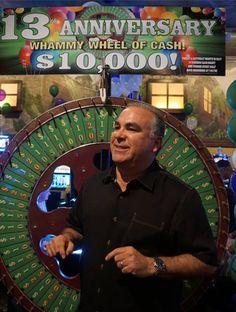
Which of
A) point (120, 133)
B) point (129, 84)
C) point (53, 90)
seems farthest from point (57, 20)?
point (120, 133)

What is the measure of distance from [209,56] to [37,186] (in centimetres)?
144

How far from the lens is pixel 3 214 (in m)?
1.93

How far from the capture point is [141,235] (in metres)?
1.50

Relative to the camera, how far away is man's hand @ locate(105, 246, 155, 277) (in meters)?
1.33

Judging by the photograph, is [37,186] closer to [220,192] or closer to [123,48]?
[220,192]

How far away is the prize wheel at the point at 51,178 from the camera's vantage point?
188cm

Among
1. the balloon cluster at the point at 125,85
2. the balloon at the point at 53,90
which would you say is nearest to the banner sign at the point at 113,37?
the balloon at the point at 53,90

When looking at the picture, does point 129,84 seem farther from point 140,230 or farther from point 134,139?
point 140,230

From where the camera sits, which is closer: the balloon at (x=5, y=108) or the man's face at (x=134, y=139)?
the man's face at (x=134, y=139)

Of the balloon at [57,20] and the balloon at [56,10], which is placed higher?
the balloon at [56,10]

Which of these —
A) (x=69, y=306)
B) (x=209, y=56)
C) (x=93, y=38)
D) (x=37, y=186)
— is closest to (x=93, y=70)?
(x=93, y=38)

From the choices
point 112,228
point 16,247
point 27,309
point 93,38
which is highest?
point 93,38

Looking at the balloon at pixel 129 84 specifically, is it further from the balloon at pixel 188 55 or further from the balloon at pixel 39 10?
the balloon at pixel 39 10

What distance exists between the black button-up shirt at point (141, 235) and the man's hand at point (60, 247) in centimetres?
8
